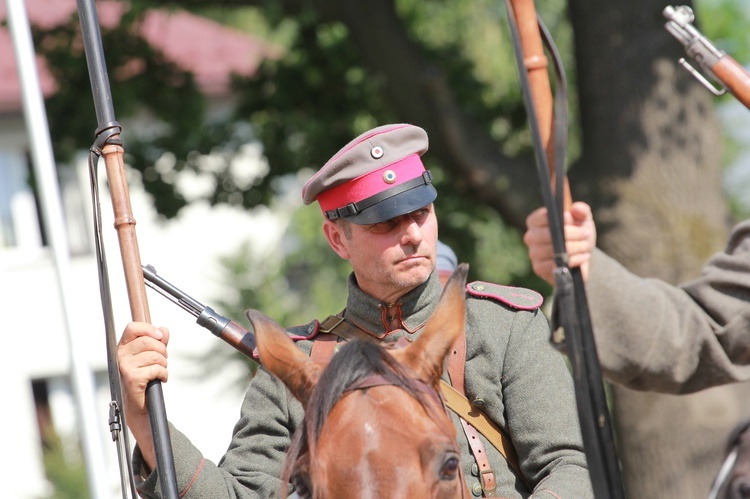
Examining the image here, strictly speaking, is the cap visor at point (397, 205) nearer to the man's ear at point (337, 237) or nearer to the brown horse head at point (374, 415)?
the man's ear at point (337, 237)

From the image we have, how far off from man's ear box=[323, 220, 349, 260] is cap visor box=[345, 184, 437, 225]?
0.18m

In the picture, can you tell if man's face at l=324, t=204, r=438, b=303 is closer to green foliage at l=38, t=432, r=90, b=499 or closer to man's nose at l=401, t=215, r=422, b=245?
man's nose at l=401, t=215, r=422, b=245

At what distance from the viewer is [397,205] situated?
3.38 m

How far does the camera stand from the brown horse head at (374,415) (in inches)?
95.3

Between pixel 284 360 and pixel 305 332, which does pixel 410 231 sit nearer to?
pixel 305 332

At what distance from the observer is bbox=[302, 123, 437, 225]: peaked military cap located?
134 inches

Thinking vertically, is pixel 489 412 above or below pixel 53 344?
below

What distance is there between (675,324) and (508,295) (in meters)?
1.30

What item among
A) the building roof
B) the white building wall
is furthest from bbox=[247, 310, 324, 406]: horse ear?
the white building wall

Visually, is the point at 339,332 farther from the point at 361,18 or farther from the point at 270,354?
the point at 361,18

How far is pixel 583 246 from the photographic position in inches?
85.0

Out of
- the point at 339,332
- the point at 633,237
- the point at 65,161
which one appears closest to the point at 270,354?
the point at 339,332

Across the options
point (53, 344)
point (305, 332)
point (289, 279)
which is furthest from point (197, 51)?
point (305, 332)

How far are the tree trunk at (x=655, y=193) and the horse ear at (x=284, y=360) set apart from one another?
5039mm
